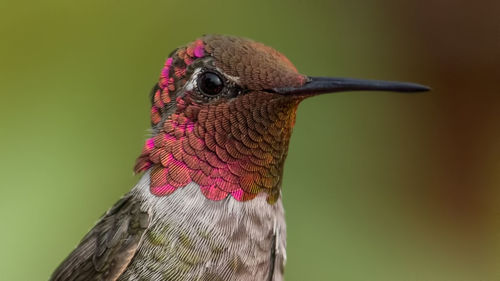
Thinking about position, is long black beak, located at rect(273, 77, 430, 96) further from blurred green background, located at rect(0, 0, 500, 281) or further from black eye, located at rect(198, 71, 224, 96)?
blurred green background, located at rect(0, 0, 500, 281)

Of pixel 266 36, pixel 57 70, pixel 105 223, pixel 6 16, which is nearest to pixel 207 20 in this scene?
pixel 266 36

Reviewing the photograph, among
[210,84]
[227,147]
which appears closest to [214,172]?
[227,147]

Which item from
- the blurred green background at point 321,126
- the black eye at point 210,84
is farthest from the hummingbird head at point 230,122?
the blurred green background at point 321,126

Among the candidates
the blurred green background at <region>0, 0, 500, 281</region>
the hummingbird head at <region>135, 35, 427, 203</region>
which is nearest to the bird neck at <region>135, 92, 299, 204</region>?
the hummingbird head at <region>135, 35, 427, 203</region>

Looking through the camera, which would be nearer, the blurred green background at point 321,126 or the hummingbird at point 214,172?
the hummingbird at point 214,172

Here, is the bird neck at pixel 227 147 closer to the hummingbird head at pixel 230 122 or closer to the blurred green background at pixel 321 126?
the hummingbird head at pixel 230 122

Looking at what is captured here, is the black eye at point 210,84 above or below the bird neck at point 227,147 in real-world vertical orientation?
above

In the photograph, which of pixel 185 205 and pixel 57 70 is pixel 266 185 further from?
pixel 57 70
